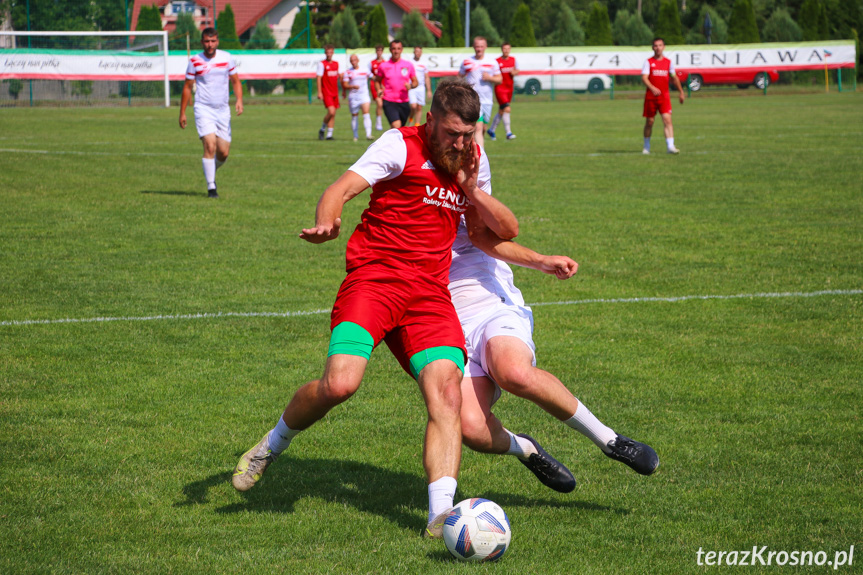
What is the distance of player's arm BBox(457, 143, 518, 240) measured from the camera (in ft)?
13.6

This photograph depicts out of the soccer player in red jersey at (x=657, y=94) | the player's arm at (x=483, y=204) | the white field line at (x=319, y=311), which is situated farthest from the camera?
the soccer player in red jersey at (x=657, y=94)

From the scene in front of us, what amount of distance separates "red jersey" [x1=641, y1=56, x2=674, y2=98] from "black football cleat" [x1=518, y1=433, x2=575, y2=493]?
52.9 feet

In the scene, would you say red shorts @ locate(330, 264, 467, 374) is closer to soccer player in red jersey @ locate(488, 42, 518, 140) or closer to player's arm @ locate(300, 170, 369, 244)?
player's arm @ locate(300, 170, 369, 244)

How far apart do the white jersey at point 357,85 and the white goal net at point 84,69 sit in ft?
50.1

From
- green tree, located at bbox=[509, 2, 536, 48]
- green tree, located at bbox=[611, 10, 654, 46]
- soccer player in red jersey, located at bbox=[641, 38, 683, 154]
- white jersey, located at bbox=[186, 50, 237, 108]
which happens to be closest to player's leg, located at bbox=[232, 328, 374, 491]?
white jersey, located at bbox=[186, 50, 237, 108]

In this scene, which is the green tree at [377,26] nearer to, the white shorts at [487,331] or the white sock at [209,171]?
the white sock at [209,171]

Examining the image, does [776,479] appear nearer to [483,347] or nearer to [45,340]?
[483,347]

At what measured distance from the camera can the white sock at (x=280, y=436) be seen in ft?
13.3

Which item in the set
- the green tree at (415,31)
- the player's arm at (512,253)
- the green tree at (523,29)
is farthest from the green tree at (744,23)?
the player's arm at (512,253)

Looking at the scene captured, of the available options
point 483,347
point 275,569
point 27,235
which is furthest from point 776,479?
point 27,235

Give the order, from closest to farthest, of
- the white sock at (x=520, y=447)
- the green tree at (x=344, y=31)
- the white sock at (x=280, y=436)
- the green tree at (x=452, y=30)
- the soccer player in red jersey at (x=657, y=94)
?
the white sock at (x=280, y=436) < the white sock at (x=520, y=447) < the soccer player in red jersey at (x=657, y=94) < the green tree at (x=344, y=31) < the green tree at (x=452, y=30)

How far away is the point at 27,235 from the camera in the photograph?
10391 millimetres

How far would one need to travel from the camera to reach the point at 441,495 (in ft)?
12.0

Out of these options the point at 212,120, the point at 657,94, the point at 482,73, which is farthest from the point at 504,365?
the point at 482,73
